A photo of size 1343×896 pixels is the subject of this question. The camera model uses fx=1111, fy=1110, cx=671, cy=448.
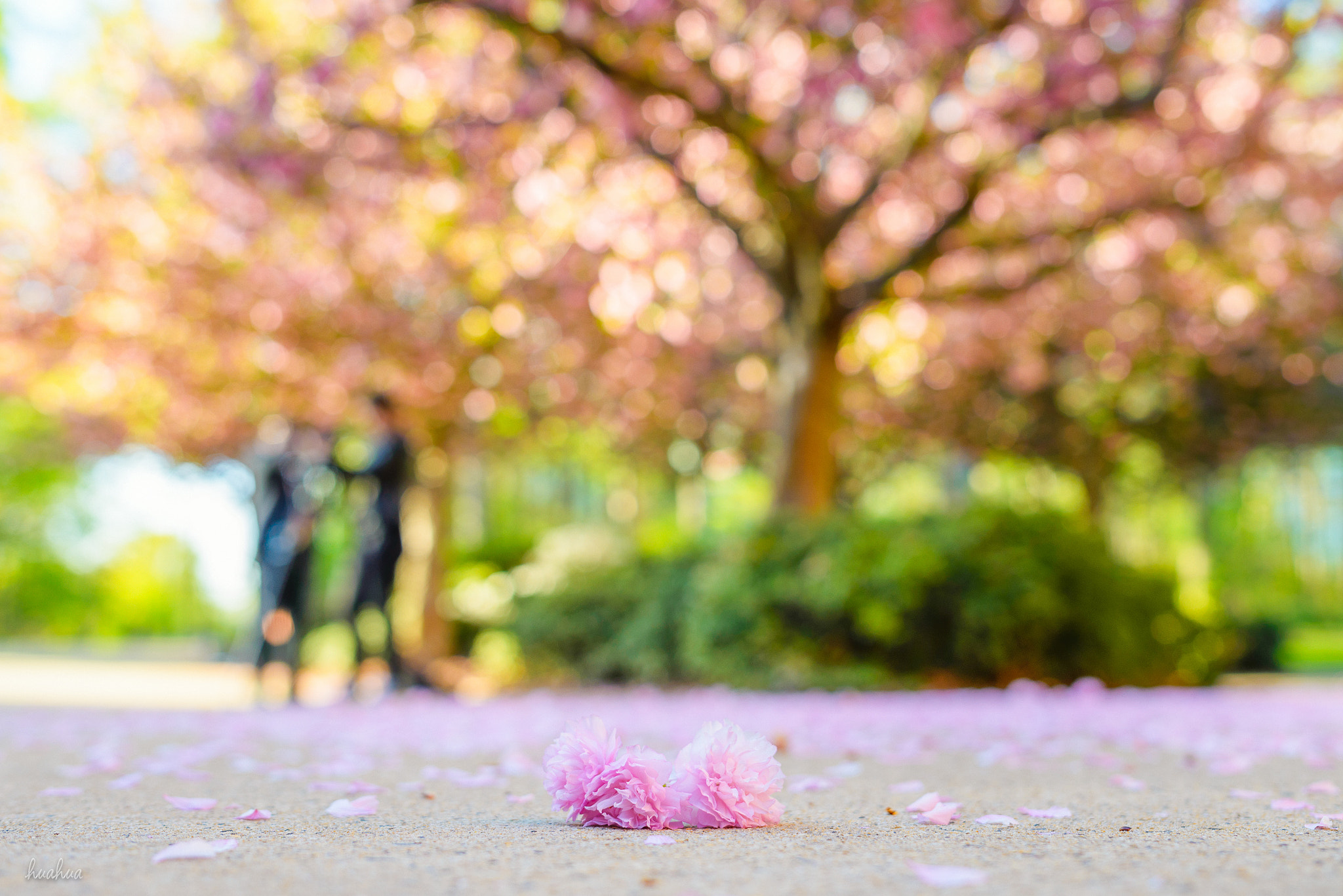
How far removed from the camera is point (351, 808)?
11.0 feet

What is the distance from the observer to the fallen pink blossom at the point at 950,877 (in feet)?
7.43

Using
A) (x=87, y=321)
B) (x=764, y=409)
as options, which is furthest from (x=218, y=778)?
(x=764, y=409)

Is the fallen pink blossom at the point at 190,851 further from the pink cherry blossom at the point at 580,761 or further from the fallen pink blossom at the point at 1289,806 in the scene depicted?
the fallen pink blossom at the point at 1289,806

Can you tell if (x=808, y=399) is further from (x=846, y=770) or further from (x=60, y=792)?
(x=60, y=792)

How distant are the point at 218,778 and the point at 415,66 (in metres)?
9.34

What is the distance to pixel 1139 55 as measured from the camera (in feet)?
33.5

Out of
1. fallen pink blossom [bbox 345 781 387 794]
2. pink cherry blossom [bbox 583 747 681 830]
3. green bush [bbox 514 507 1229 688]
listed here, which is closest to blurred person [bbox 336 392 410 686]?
green bush [bbox 514 507 1229 688]

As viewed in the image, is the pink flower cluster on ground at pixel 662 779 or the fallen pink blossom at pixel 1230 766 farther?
the fallen pink blossom at pixel 1230 766

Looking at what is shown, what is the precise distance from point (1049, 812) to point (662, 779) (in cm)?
121

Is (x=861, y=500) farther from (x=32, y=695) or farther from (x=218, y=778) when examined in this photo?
(x=218, y=778)

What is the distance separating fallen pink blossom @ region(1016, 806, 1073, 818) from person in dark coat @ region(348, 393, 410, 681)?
6991mm

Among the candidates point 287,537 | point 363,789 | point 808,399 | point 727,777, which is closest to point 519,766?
point 363,789

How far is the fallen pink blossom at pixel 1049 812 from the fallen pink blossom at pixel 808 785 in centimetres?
82

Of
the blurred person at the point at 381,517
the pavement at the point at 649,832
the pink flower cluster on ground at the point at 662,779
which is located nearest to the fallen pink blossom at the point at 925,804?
the pavement at the point at 649,832
